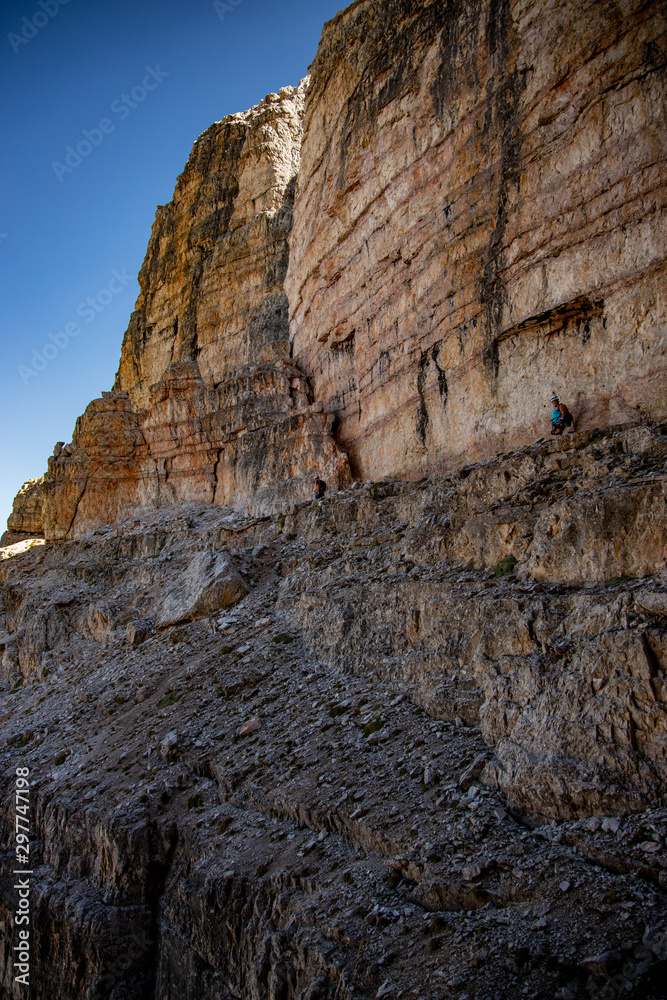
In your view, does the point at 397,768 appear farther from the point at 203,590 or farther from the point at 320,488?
the point at 320,488

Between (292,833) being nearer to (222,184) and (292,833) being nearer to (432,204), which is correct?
(432,204)

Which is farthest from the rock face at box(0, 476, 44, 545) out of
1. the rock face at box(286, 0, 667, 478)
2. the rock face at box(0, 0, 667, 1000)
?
the rock face at box(286, 0, 667, 478)

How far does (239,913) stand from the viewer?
28.5ft

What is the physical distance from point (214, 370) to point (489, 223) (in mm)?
26122

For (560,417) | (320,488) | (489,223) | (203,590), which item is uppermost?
(489,223)

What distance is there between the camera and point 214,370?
3969 cm

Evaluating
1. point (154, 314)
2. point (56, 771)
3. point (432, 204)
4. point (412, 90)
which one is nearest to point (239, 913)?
point (56, 771)

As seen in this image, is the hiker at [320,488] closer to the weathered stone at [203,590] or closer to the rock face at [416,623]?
the rock face at [416,623]

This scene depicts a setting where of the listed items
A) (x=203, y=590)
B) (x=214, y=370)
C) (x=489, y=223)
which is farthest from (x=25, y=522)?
(x=489, y=223)

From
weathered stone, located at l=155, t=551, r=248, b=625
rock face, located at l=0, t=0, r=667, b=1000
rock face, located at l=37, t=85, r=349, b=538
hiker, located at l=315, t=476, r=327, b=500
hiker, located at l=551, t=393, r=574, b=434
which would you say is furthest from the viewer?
rock face, located at l=37, t=85, r=349, b=538

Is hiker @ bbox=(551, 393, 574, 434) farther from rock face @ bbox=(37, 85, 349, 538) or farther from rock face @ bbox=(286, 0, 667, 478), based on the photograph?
rock face @ bbox=(37, 85, 349, 538)

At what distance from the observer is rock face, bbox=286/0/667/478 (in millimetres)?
13125

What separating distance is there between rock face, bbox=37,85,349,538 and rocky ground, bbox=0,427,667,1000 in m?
11.6

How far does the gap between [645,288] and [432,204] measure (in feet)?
33.4
